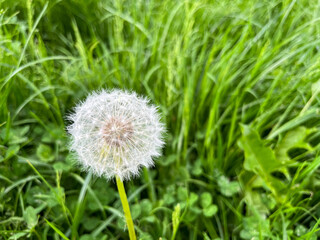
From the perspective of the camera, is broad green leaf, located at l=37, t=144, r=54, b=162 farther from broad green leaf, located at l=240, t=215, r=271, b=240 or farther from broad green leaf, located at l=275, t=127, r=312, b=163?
broad green leaf, located at l=275, t=127, r=312, b=163

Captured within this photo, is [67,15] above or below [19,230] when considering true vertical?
above

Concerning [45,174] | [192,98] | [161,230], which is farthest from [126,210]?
[192,98]

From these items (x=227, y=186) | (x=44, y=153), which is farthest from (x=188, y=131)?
(x=44, y=153)

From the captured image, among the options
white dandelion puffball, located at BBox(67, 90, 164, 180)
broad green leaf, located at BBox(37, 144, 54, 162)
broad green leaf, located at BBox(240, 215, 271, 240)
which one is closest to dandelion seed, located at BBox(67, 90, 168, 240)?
white dandelion puffball, located at BBox(67, 90, 164, 180)

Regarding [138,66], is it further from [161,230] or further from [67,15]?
[161,230]

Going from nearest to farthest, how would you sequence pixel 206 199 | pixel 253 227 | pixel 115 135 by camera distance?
pixel 115 135, pixel 253 227, pixel 206 199

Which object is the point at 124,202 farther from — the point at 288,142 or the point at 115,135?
the point at 288,142
